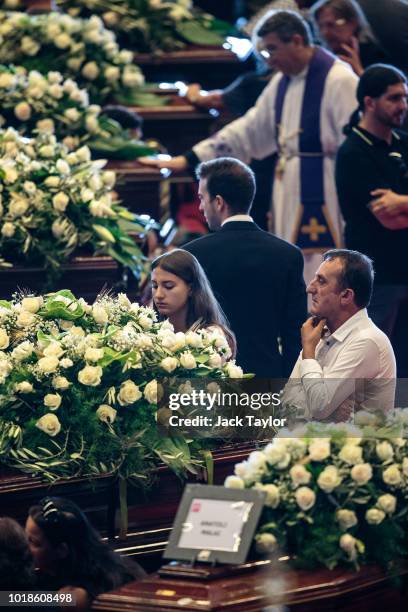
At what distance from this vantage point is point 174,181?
10.4 m

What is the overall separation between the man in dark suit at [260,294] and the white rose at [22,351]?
3.82 feet

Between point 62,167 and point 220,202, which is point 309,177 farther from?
point 220,202

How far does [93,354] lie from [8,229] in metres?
1.95

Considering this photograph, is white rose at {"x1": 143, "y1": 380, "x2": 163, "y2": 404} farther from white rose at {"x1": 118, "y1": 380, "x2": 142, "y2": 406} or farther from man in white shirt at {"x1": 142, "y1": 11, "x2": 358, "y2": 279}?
man in white shirt at {"x1": 142, "y1": 11, "x2": 358, "y2": 279}

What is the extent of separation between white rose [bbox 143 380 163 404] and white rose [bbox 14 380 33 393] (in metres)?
0.40

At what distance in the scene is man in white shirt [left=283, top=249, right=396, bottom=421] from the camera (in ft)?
21.7

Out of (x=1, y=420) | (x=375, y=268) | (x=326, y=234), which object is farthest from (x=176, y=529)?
(x=326, y=234)

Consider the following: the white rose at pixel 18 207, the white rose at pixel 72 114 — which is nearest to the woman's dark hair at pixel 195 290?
the white rose at pixel 18 207

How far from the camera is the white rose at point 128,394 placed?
21.0 ft

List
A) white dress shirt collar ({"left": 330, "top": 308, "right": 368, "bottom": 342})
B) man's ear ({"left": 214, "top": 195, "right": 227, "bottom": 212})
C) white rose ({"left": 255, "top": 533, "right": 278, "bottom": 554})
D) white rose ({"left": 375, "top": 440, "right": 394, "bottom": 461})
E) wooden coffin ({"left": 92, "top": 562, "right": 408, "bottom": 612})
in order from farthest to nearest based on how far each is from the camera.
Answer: man's ear ({"left": 214, "top": 195, "right": 227, "bottom": 212})
white dress shirt collar ({"left": 330, "top": 308, "right": 368, "bottom": 342})
white rose ({"left": 375, "top": 440, "right": 394, "bottom": 461})
white rose ({"left": 255, "top": 533, "right": 278, "bottom": 554})
wooden coffin ({"left": 92, "top": 562, "right": 408, "bottom": 612})

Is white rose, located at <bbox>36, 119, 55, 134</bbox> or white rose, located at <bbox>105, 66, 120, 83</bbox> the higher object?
white rose, located at <bbox>36, 119, 55, 134</bbox>

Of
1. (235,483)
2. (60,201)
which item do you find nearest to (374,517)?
Answer: (235,483)

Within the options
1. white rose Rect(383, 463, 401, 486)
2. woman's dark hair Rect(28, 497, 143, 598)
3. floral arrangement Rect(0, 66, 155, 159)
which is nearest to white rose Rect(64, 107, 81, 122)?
floral arrangement Rect(0, 66, 155, 159)

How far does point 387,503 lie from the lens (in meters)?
5.63
